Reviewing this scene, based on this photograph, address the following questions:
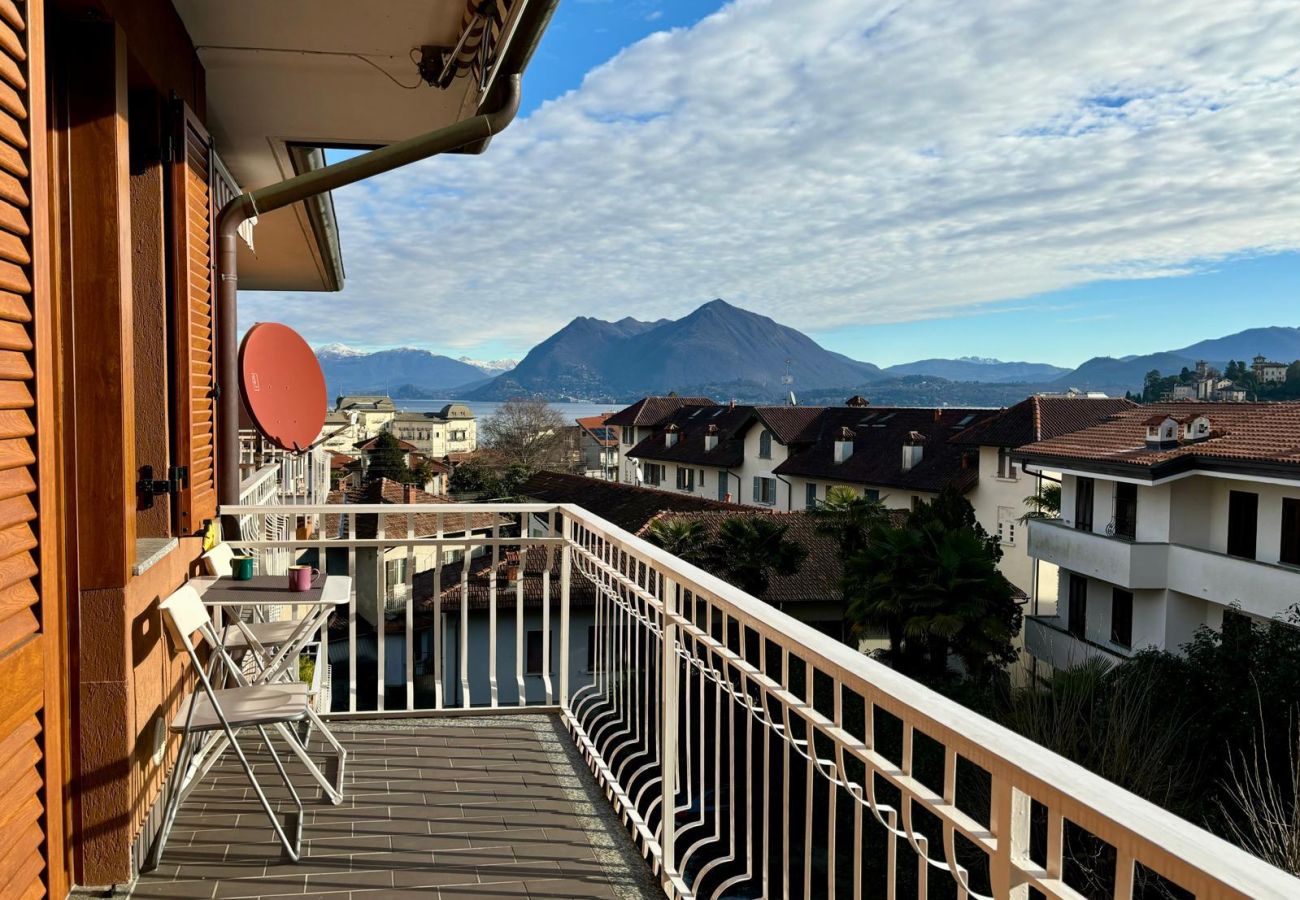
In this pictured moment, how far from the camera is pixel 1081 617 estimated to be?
1003 inches

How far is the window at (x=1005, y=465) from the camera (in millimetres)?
33031

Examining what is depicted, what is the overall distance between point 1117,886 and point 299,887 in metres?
2.60

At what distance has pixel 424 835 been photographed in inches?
126

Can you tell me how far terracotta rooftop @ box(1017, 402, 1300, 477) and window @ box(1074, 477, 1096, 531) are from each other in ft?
2.75

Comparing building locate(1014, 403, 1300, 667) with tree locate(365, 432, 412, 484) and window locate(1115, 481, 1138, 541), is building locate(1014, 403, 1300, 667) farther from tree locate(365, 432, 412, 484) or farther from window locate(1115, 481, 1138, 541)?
tree locate(365, 432, 412, 484)

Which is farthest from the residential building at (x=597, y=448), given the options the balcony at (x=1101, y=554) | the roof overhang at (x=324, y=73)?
the roof overhang at (x=324, y=73)

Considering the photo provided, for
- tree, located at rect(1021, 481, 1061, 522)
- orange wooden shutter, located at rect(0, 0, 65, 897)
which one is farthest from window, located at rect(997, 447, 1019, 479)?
orange wooden shutter, located at rect(0, 0, 65, 897)

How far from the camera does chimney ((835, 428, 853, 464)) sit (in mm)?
40562

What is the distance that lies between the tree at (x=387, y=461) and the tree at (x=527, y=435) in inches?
421

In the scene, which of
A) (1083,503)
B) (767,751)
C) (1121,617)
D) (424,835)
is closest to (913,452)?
(1083,503)

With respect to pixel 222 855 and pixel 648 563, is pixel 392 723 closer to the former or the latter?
pixel 222 855

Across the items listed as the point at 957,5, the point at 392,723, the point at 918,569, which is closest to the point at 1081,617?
the point at 918,569

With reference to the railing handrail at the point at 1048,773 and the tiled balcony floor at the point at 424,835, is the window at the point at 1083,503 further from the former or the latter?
the railing handrail at the point at 1048,773

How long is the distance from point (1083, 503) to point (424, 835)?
26.1 m
